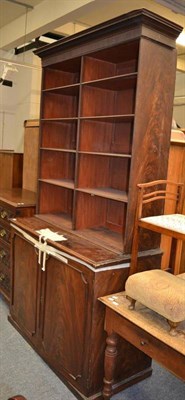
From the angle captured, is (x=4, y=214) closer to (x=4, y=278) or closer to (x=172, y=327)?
(x=4, y=278)

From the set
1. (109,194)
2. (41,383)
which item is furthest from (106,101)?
(41,383)

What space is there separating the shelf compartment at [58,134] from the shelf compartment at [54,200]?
342mm

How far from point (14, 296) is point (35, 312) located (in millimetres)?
397

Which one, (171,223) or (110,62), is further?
(110,62)

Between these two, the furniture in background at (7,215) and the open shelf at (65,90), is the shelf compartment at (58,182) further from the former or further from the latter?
the open shelf at (65,90)

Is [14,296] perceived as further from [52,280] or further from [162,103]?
[162,103]

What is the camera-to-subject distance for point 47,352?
7.29 feet

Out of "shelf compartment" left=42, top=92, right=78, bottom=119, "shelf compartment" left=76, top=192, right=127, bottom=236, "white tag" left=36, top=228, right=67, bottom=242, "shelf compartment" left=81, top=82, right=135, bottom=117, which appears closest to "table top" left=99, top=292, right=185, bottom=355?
"white tag" left=36, top=228, right=67, bottom=242

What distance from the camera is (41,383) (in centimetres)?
209

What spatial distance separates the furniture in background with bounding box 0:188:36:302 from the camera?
2.76 metres

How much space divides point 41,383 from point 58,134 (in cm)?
184

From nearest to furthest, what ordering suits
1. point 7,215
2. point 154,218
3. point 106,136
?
point 154,218 < point 106,136 < point 7,215

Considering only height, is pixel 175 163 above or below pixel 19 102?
below

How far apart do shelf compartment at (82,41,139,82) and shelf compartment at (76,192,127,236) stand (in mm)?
813
